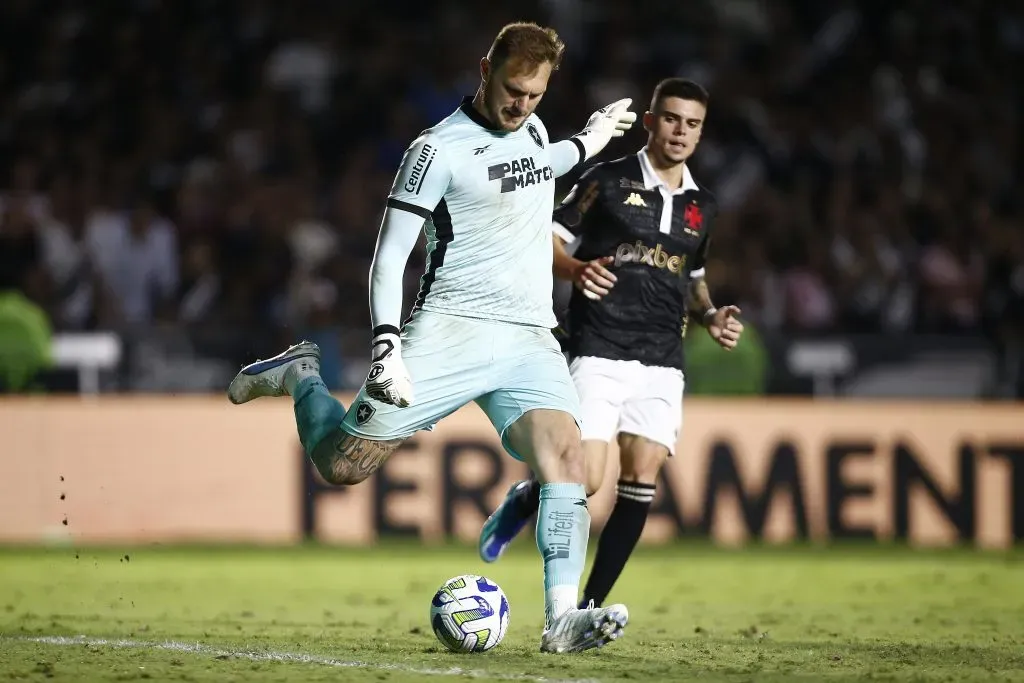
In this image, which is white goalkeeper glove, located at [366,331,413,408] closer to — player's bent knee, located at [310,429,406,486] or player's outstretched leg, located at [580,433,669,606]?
player's bent knee, located at [310,429,406,486]

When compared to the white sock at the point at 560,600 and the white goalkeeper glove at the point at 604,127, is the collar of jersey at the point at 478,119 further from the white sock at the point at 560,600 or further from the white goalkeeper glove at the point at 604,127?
the white sock at the point at 560,600

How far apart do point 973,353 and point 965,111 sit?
4.78m

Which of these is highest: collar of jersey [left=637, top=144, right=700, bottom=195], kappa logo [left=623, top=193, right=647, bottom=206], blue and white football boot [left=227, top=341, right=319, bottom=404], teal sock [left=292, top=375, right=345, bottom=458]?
collar of jersey [left=637, top=144, right=700, bottom=195]

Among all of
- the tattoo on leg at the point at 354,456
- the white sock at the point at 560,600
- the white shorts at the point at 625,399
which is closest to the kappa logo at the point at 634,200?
the white shorts at the point at 625,399

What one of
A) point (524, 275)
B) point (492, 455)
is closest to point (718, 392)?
point (492, 455)

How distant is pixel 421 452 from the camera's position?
13242 millimetres

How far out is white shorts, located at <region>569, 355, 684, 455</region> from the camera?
7816 millimetres

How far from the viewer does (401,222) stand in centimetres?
650

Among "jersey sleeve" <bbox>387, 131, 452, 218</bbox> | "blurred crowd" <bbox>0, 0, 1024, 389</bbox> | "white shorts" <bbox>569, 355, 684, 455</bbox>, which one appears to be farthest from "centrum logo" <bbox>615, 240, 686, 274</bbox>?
"blurred crowd" <bbox>0, 0, 1024, 389</bbox>

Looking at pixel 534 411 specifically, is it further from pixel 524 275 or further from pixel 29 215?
pixel 29 215

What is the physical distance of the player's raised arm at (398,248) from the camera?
646cm

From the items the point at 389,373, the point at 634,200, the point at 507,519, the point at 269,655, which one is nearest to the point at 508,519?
the point at 507,519

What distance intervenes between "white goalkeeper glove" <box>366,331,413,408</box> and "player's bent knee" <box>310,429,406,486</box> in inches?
15.0

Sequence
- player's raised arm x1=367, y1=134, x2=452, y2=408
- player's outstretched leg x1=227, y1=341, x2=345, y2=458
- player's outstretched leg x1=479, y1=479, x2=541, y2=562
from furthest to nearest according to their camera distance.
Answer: player's outstretched leg x1=479, y1=479, x2=541, y2=562
player's outstretched leg x1=227, y1=341, x2=345, y2=458
player's raised arm x1=367, y1=134, x2=452, y2=408
